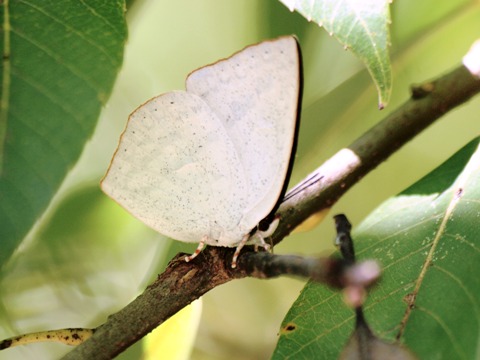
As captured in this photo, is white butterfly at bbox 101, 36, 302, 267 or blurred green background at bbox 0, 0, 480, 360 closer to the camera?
white butterfly at bbox 101, 36, 302, 267

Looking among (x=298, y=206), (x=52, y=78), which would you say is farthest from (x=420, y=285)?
(x=52, y=78)

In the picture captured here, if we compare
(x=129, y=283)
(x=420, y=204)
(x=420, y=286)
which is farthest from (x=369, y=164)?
(x=129, y=283)

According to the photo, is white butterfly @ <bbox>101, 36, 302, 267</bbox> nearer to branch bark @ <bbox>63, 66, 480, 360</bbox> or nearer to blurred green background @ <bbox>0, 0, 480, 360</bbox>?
branch bark @ <bbox>63, 66, 480, 360</bbox>

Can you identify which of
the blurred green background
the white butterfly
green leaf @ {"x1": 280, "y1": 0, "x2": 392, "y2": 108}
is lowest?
the blurred green background

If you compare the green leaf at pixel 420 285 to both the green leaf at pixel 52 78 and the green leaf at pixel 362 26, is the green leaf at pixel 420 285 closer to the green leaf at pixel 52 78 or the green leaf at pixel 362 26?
the green leaf at pixel 362 26

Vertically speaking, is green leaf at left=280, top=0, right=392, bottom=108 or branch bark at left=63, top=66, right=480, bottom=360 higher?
green leaf at left=280, top=0, right=392, bottom=108

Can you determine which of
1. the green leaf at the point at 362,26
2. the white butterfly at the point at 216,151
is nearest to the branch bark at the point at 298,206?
the white butterfly at the point at 216,151

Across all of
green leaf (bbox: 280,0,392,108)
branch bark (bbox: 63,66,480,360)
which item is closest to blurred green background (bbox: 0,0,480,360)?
branch bark (bbox: 63,66,480,360)
